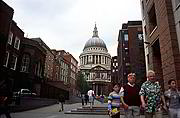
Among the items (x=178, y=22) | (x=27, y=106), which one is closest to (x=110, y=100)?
(x=178, y=22)

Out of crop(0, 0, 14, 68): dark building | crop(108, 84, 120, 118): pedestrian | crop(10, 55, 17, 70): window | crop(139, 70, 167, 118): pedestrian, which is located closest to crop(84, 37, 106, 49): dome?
crop(10, 55, 17, 70): window

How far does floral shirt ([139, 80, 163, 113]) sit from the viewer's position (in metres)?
5.14

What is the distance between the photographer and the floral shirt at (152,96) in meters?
5.14

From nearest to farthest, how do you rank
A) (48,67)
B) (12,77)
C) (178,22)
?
(178,22), (12,77), (48,67)

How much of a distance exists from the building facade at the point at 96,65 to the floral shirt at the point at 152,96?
9989cm

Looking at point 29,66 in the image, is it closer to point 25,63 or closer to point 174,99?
point 25,63

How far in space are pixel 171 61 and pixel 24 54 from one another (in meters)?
26.4

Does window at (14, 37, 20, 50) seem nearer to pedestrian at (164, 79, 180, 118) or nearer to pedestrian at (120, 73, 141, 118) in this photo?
pedestrian at (120, 73, 141, 118)

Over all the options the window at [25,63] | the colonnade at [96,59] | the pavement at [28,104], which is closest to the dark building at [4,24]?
the pavement at [28,104]

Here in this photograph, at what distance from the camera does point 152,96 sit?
16.9 feet

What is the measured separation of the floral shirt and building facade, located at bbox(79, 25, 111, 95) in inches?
3933

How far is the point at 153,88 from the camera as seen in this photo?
17.1 feet

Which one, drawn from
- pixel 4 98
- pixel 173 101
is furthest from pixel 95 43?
pixel 173 101

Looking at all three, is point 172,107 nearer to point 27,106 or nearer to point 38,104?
point 27,106
